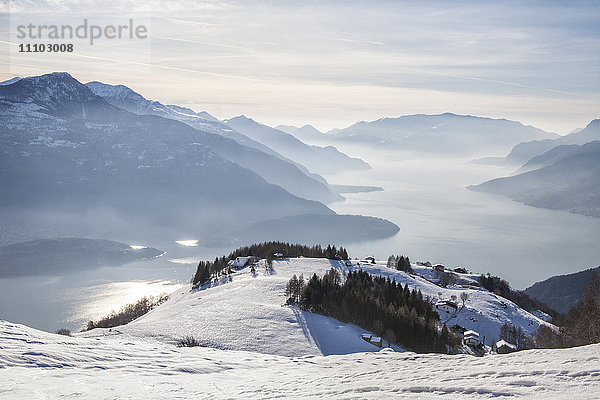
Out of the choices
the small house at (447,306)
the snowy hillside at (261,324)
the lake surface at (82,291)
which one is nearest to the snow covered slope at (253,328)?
the snowy hillside at (261,324)

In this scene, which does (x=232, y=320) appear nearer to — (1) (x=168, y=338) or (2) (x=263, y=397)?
(1) (x=168, y=338)

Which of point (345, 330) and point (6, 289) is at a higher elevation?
point (345, 330)

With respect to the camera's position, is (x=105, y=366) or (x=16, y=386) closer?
(x=16, y=386)

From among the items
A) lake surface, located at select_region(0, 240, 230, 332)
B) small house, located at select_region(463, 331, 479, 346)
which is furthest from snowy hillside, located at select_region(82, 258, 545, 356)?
lake surface, located at select_region(0, 240, 230, 332)

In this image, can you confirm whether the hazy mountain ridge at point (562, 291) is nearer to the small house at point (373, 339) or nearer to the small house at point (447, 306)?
the small house at point (447, 306)

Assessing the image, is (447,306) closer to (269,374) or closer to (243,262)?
(243,262)

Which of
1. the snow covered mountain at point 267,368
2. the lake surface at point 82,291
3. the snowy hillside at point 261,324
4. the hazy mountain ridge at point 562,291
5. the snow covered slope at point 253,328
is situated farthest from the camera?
the hazy mountain ridge at point 562,291

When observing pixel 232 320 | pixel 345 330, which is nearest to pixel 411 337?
pixel 345 330
